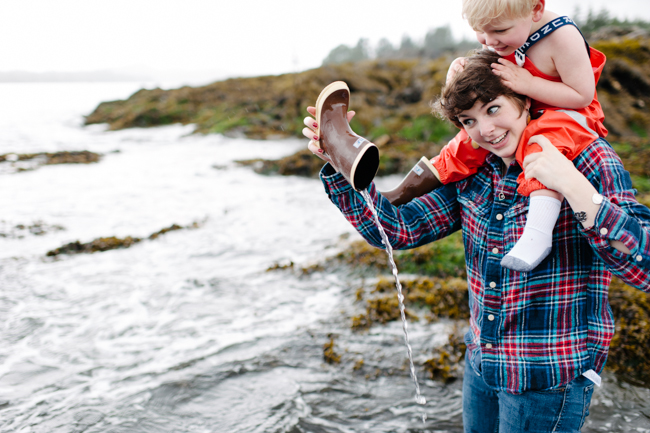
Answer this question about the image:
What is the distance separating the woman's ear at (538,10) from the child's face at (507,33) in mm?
50

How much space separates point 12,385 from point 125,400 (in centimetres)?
131

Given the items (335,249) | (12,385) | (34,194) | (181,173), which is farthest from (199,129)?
(12,385)

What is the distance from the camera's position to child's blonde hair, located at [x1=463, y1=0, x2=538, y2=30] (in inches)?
74.5

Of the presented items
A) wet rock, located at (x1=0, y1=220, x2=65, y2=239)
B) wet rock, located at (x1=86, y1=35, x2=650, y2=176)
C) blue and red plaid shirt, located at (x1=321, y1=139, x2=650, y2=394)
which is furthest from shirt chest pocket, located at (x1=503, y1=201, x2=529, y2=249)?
wet rock, located at (x1=86, y1=35, x2=650, y2=176)

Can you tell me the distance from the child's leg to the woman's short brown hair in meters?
0.44

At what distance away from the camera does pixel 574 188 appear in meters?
1.61

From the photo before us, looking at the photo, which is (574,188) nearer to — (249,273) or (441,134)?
(249,273)

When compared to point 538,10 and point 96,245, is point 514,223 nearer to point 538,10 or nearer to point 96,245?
point 538,10

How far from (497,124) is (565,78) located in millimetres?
347

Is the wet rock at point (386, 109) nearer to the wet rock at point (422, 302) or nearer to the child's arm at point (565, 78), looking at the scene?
the wet rock at point (422, 302)

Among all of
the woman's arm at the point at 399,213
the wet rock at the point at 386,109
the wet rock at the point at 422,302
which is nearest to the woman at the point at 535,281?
the woman's arm at the point at 399,213

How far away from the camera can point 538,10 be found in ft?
6.44

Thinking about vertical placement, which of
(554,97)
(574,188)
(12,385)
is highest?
(554,97)

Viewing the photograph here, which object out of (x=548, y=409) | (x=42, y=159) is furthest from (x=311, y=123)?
(x=42, y=159)
